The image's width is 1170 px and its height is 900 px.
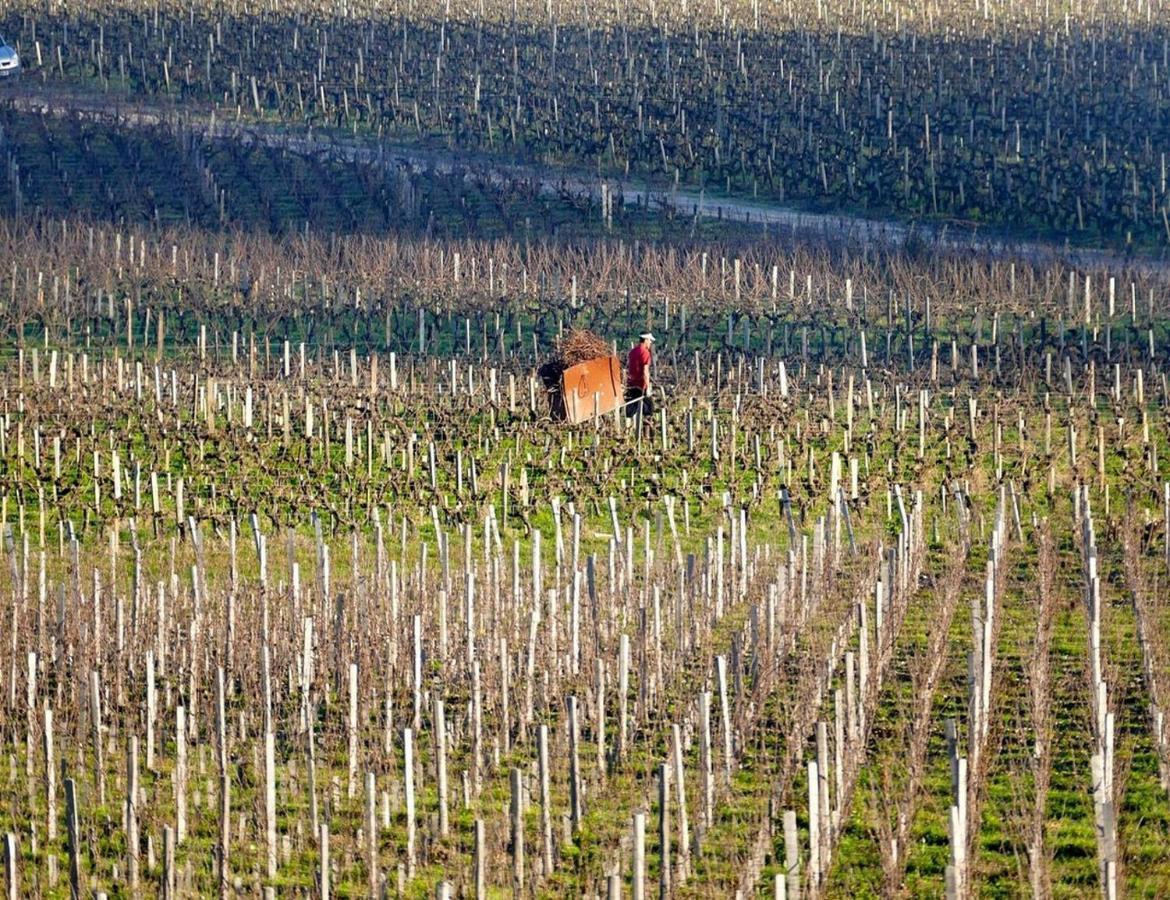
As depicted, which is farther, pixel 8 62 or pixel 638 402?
pixel 8 62

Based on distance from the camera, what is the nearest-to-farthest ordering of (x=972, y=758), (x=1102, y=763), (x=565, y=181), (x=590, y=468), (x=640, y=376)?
(x=1102, y=763)
(x=972, y=758)
(x=590, y=468)
(x=640, y=376)
(x=565, y=181)

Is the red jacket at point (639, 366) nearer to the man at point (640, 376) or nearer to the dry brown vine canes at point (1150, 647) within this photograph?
the man at point (640, 376)

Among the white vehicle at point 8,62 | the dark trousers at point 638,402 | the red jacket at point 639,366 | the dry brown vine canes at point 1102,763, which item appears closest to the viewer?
the dry brown vine canes at point 1102,763

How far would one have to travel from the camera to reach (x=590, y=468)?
22.9m

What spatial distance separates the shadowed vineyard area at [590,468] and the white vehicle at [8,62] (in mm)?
350

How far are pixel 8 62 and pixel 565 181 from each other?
15.3 meters

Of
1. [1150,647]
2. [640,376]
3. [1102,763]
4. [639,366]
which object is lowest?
[1102,763]

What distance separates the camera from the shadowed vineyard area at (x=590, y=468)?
12.1 metres

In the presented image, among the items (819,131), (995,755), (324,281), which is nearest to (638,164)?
(819,131)

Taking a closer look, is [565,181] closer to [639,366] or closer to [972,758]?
[639,366]

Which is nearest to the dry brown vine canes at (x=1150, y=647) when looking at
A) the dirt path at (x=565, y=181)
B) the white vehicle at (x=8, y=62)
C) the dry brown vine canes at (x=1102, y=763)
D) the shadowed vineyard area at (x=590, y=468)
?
the shadowed vineyard area at (x=590, y=468)

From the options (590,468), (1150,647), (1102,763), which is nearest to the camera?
(1102,763)

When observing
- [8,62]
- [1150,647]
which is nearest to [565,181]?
[8,62]

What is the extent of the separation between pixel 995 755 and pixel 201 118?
3714cm
